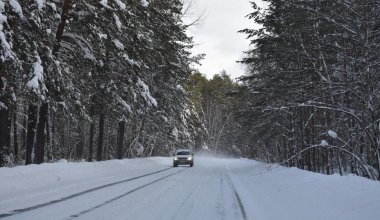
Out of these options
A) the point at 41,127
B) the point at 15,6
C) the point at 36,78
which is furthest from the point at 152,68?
the point at 15,6

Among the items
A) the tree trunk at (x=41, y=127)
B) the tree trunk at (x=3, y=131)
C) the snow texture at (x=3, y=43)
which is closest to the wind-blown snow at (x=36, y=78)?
the snow texture at (x=3, y=43)

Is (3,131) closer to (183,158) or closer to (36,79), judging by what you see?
(36,79)

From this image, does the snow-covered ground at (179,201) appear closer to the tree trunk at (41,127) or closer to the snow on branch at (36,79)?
the snow on branch at (36,79)

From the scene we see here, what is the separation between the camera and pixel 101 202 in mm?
11133

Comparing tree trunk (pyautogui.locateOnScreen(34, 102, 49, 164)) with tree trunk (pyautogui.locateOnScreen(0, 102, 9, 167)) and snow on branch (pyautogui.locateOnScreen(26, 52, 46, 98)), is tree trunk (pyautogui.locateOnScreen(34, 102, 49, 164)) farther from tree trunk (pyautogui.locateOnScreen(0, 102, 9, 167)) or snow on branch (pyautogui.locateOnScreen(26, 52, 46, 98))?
snow on branch (pyautogui.locateOnScreen(26, 52, 46, 98))

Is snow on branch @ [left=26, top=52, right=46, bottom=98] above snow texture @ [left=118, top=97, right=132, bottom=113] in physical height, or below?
below

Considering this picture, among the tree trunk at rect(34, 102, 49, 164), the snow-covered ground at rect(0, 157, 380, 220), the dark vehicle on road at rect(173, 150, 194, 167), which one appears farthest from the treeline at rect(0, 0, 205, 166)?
the dark vehicle on road at rect(173, 150, 194, 167)

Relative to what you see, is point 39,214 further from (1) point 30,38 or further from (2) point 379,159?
(2) point 379,159

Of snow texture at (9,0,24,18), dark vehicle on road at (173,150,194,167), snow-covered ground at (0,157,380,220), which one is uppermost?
snow texture at (9,0,24,18)

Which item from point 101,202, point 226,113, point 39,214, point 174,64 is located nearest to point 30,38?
point 101,202

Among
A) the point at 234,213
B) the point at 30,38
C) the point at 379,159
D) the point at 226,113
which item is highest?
the point at 226,113

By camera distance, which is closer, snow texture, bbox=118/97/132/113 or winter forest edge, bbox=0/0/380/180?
winter forest edge, bbox=0/0/380/180

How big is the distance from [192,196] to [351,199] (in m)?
4.77

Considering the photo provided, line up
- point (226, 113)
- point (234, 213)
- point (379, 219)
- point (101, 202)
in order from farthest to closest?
1. point (226, 113)
2. point (101, 202)
3. point (234, 213)
4. point (379, 219)
